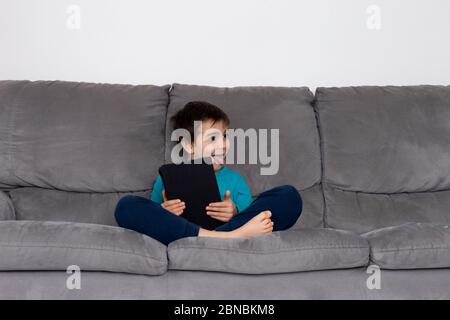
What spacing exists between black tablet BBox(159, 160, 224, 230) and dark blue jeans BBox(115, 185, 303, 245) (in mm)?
81

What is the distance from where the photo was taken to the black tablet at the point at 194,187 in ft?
6.70

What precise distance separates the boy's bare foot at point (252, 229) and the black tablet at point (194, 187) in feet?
0.48

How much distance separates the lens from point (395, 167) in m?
2.41

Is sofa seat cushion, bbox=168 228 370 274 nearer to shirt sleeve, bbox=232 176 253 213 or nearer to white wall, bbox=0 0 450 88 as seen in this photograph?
shirt sleeve, bbox=232 176 253 213

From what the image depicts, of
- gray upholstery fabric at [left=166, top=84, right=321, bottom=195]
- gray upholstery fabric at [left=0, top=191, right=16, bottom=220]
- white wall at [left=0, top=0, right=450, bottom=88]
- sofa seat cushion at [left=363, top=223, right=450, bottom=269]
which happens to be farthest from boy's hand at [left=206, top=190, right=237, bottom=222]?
white wall at [left=0, top=0, right=450, bottom=88]

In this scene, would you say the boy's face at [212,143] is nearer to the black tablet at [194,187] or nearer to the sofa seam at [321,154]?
the black tablet at [194,187]

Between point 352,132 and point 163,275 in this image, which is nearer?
point 163,275

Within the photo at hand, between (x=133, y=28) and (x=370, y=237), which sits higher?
(x=133, y=28)

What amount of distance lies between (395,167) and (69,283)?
4.29 ft

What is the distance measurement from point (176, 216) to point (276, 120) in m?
0.72

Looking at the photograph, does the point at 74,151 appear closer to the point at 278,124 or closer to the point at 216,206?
the point at 216,206

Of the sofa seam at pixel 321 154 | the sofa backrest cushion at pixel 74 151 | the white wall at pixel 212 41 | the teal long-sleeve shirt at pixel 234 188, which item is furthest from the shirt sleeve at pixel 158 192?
the white wall at pixel 212 41

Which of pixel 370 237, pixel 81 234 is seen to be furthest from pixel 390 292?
pixel 81 234
